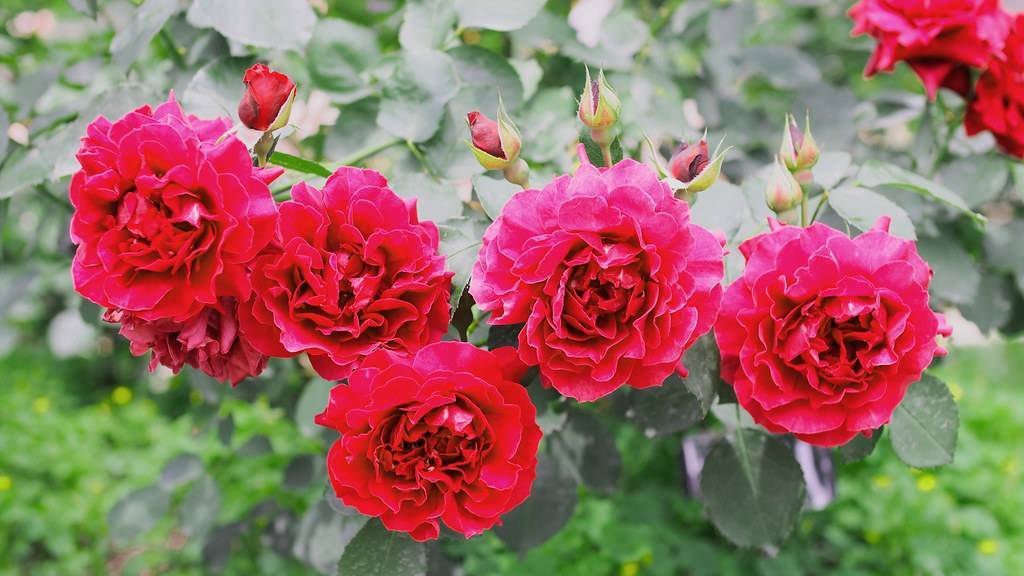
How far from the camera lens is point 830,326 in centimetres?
59

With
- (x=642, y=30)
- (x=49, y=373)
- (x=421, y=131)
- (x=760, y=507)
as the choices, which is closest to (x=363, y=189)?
(x=421, y=131)

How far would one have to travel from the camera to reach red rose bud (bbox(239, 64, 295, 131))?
23.3 inches

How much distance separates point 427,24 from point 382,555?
51 centimetres

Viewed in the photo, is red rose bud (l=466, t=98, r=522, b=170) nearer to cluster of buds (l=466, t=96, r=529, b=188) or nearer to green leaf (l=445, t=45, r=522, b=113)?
A: cluster of buds (l=466, t=96, r=529, b=188)

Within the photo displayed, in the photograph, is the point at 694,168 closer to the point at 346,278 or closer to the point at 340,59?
the point at 346,278

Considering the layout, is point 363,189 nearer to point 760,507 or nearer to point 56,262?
point 760,507

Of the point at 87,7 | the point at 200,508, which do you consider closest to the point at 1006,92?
the point at 87,7

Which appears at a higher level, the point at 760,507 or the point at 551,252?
the point at 551,252

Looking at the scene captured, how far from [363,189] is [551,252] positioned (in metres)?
0.14

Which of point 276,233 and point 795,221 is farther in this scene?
point 795,221

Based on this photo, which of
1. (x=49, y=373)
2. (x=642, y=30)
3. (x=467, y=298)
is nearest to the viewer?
(x=467, y=298)

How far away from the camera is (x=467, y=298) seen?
2.05 feet

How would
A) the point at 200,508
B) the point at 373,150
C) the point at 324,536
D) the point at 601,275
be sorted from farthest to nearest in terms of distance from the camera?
the point at 200,508
the point at 324,536
the point at 373,150
the point at 601,275

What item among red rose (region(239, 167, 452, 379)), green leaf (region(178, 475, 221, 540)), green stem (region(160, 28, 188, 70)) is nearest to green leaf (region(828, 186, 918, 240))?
red rose (region(239, 167, 452, 379))
